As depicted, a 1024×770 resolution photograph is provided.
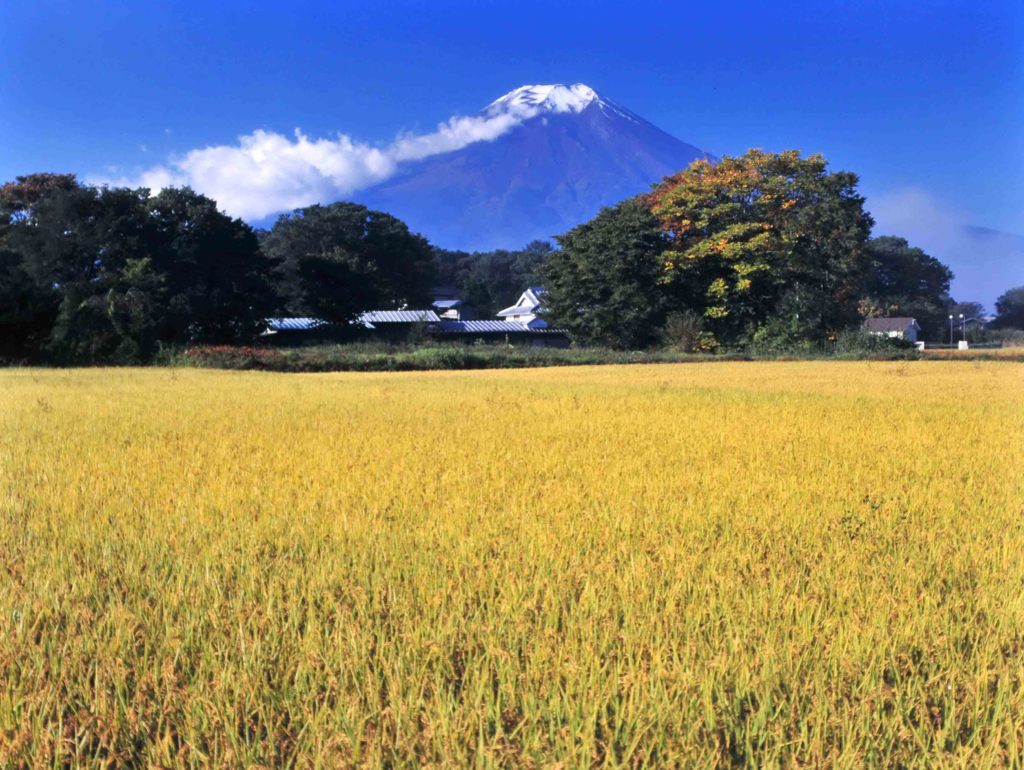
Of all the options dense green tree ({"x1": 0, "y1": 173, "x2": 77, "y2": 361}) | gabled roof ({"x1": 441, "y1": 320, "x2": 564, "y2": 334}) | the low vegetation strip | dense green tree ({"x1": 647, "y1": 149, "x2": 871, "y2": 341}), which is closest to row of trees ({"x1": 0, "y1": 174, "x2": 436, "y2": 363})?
dense green tree ({"x1": 0, "y1": 173, "x2": 77, "y2": 361})

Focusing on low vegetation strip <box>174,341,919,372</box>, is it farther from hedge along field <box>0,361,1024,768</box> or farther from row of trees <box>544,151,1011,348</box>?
hedge along field <box>0,361,1024,768</box>

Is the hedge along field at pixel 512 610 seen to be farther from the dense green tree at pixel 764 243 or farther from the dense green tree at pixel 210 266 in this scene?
the dense green tree at pixel 764 243

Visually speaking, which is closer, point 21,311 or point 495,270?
point 21,311

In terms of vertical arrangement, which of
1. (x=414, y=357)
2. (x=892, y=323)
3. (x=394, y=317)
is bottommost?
(x=414, y=357)

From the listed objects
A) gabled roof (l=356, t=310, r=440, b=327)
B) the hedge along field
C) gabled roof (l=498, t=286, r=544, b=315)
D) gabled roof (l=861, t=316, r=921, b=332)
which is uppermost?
gabled roof (l=498, t=286, r=544, b=315)

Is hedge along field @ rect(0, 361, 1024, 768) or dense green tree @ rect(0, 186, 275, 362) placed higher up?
dense green tree @ rect(0, 186, 275, 362)

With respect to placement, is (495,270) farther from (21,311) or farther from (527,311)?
(21,311)

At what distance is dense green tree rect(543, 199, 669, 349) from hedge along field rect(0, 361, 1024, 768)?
103ft

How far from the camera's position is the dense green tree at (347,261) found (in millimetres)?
40125

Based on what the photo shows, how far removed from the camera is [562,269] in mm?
39875

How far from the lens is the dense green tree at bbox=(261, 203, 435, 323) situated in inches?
1580

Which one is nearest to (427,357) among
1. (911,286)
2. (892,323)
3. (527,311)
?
(527,311)

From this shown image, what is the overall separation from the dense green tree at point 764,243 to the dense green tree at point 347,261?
17576 mm

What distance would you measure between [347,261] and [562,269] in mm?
13433
